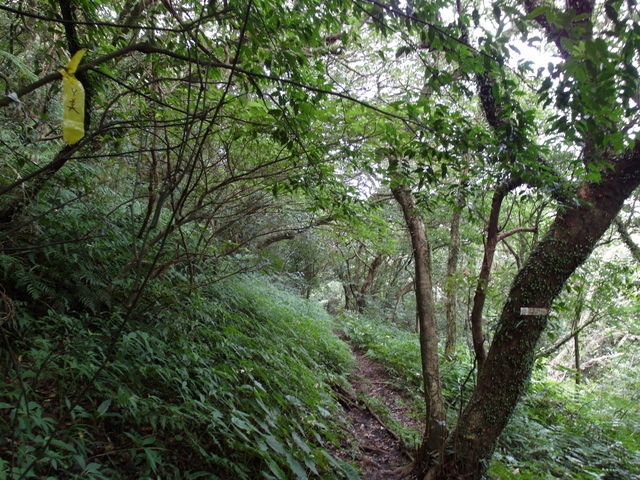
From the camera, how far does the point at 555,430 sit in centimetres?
545

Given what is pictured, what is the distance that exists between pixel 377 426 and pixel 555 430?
9.49 feet

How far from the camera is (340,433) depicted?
13.8 feet

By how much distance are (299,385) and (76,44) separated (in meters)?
3.86

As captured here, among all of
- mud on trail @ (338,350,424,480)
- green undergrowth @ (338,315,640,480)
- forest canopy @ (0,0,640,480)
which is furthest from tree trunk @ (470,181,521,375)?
mud on trail @ (338,350,424,480)

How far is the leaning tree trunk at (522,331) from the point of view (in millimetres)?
3371

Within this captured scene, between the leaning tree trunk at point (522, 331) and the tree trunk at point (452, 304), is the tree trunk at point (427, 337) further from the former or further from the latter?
the tree trunk at point (452, 304)

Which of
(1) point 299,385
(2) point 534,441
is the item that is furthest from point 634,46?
(2) point 534,441

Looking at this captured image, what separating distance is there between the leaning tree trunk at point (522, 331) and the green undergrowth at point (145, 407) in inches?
49.7

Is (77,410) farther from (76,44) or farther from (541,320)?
(541,320)

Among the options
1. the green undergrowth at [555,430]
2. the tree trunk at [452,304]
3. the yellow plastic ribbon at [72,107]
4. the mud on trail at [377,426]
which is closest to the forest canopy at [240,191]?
the yellow plastic ribbon at [72,107]

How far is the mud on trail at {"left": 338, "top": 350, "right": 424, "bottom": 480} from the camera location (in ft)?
13.1

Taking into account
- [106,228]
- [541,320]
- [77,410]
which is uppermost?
[541,320]

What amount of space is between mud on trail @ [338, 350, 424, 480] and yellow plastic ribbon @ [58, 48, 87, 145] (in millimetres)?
4005

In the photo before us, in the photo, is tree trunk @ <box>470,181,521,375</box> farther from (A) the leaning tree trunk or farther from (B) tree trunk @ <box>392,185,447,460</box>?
(B) tree trunk @ <box>392,185,447,460</box>
